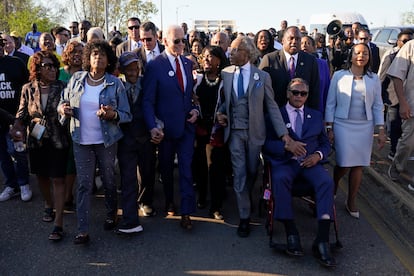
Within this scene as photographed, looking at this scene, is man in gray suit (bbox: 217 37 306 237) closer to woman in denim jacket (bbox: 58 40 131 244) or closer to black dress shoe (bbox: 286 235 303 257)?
black dress shoe (bbox: 286 235 303 257)

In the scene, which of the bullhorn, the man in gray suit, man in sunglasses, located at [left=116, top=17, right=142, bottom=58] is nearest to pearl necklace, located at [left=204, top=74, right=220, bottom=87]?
the man in gray suit

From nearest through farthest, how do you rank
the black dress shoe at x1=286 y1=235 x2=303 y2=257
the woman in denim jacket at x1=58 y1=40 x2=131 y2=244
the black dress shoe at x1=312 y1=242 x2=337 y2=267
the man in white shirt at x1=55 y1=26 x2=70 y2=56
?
the black dress shoe at x1=312 y1=242 x2=337 y2=267, the black dress shoe at x1=286 y1=235 x2=303 y2=257, the woman in denim jacket at x1=58 y1=40 x2=131 y2=244, the man in white shirt at x1=55 y1=26 x2=70 y2=56

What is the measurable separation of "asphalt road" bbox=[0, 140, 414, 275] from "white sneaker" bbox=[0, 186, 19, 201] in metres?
0.31

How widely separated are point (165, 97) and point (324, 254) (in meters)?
2.13

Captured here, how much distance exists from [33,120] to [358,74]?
11.4 feet

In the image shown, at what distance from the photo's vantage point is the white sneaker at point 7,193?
485cm

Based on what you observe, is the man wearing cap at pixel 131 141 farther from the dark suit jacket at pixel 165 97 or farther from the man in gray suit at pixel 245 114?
the man in gray suit at pixel 245 114

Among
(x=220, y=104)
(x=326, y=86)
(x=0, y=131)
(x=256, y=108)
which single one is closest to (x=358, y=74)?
(x=326, y=86)

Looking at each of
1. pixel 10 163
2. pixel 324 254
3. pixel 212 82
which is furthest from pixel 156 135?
pixel 10 163

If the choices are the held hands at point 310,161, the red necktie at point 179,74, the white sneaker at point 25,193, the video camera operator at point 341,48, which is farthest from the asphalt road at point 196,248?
the video camera operator at point 341,48

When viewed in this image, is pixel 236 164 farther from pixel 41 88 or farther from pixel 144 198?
pixel 41 88

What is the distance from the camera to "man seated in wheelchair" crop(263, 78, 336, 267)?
11.5 ft

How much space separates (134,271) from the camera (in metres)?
3.35

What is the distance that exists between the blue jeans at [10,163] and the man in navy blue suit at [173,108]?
75.1 inches
